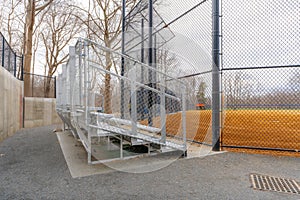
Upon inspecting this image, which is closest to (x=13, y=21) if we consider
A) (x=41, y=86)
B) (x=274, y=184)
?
(x=41, y=86)

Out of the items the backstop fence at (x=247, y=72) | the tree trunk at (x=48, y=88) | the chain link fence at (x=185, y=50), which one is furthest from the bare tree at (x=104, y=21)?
the backstop fence at (x=247, y=72)

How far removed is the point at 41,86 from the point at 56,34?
25.2 feet

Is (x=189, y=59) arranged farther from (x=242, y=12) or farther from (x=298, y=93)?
(x=298, y=93)

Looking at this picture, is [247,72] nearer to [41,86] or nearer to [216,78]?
[216,78]

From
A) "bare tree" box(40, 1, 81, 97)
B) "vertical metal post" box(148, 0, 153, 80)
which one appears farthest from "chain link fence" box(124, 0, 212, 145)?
"bare tree" box(40, 1, 81, 97)

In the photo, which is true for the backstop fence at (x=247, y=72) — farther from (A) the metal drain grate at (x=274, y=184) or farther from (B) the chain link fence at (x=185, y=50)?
(A) the metal drain grate at (x=274, y=184)

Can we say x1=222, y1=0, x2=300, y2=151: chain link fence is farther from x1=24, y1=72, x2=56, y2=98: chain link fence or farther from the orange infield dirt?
x1=24, y1=72, x2=56, y2=98: chain link fence

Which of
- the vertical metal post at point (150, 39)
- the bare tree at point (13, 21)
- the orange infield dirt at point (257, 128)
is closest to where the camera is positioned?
the orange infield dirt at point (257, 128)

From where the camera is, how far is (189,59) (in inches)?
180

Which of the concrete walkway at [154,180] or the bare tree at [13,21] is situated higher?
the bare tree at [13,21]

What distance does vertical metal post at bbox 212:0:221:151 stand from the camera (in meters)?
3.62

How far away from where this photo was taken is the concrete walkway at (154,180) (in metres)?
1.90

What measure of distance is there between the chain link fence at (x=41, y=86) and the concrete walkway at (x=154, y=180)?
710 centimetres

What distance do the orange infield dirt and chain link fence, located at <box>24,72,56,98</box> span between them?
785 centimetres
